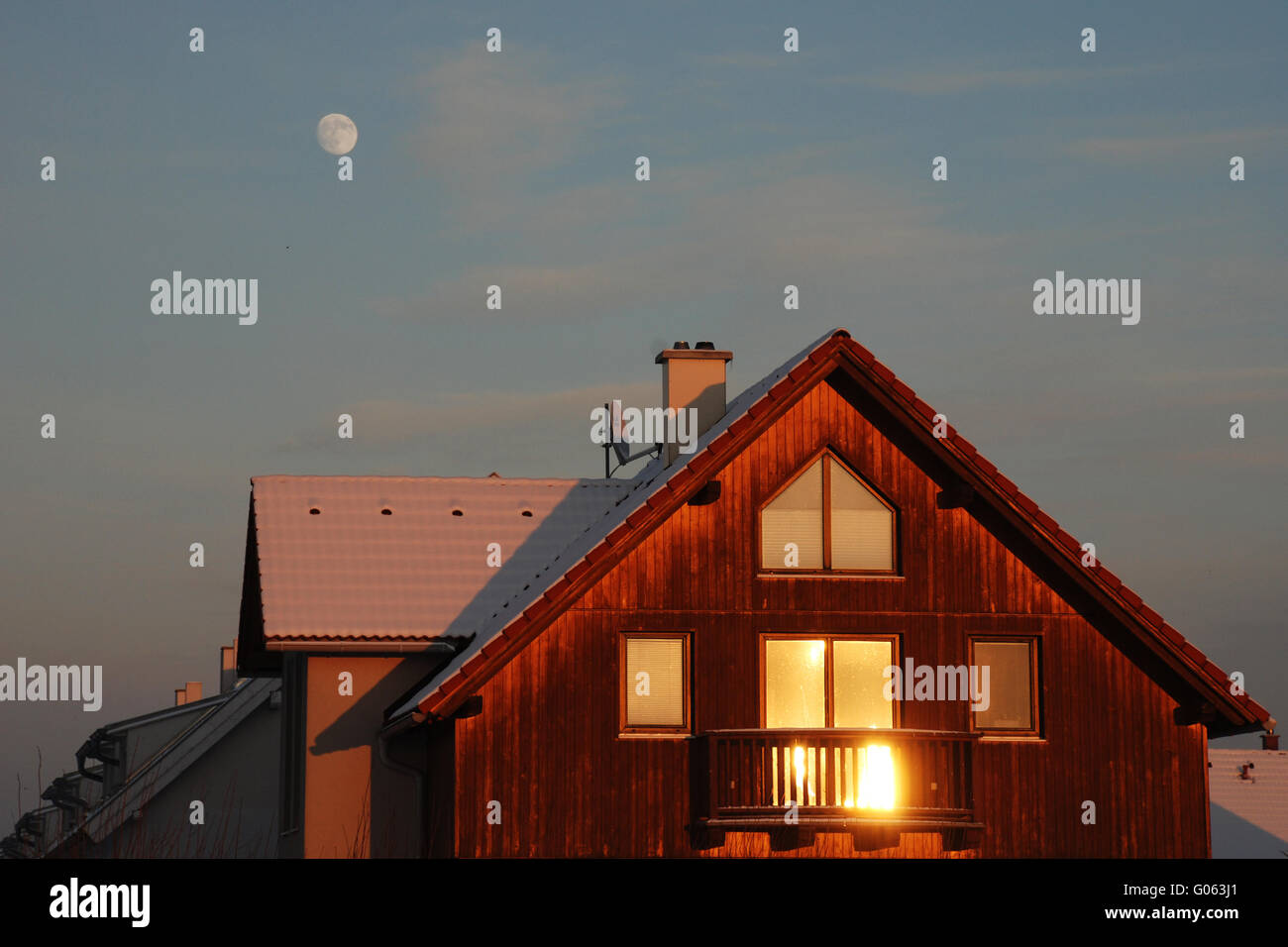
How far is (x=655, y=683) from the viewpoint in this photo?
21641 mm

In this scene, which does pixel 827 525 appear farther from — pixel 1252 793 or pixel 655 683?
pixel 1252 793

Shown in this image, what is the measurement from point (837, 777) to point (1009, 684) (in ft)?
9.42

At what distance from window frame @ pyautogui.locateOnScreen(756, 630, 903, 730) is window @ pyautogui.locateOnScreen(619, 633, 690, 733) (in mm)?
1000

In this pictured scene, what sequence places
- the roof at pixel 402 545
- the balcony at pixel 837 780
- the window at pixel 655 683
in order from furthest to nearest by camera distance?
the roof at pixel 402 545
the window at pixel 655 683
the balcony at pixel 837 780

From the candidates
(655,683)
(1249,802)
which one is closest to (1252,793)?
(1249,802)

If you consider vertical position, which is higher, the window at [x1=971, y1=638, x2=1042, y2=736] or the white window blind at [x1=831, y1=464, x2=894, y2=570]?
the white window blind at [x1=831, y1=464, x2=894, y2=570]

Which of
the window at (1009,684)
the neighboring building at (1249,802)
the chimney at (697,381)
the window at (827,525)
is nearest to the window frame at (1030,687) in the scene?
the window at (1009,684)

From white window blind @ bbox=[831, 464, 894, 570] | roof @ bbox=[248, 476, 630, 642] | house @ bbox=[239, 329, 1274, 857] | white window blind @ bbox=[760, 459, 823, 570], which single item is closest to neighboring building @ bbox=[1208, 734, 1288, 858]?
house @ bbox=[239, 329, 1274, 857]

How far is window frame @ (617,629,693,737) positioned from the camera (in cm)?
2142

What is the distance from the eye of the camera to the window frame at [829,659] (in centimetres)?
2167

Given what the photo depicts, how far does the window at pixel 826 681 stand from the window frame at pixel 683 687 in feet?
3.29

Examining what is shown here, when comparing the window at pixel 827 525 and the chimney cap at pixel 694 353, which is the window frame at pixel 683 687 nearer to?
the window at pixel 827 525

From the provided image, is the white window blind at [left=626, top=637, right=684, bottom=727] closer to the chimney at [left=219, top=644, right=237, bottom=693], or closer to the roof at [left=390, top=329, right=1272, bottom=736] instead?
the roof at [left=390, top=329, right=1272, bottom=736]
